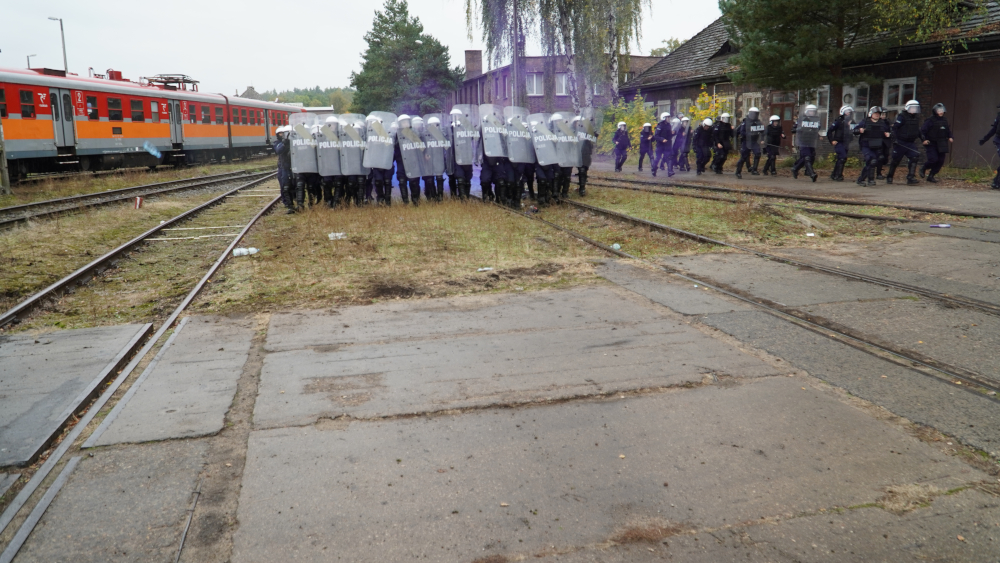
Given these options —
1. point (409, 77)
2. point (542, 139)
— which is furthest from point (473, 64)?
point (542, 139)

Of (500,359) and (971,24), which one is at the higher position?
(971,24)

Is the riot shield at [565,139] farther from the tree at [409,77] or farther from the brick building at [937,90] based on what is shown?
the tree at [409,77]

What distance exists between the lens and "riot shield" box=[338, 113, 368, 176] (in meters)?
14.8

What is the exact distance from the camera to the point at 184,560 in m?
2.89

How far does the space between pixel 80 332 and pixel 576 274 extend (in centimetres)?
499

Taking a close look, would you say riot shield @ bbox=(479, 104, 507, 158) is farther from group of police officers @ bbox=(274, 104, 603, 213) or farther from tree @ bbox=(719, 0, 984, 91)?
tree @ bbox=(719, 0, 984, 91)

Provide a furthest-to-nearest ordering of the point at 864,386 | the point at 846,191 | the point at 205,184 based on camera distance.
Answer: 1. the point at 205,184
2. the point at 846,191
3. the point at 864,386

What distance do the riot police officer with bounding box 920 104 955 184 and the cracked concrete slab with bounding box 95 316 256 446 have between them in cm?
1564

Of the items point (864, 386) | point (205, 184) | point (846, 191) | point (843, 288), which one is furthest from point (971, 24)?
point (205, 184)

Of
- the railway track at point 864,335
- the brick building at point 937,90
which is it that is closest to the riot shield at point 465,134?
the railway track at point 864,335

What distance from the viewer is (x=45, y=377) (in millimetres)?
5184

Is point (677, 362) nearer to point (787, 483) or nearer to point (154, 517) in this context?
point (787, 483)

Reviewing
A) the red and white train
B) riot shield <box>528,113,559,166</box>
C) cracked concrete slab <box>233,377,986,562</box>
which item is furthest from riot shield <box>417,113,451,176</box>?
the red and white train

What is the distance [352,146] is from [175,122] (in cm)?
1620
